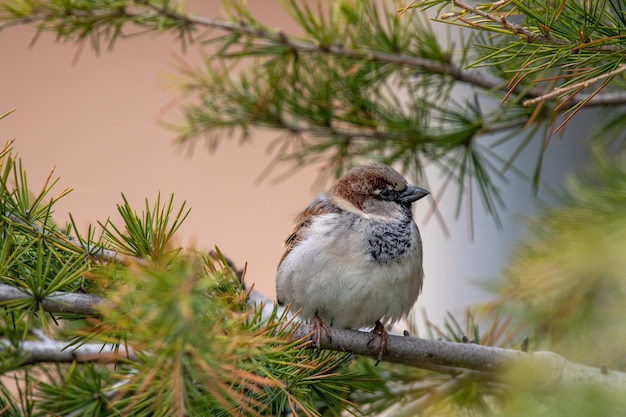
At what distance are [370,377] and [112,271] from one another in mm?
601

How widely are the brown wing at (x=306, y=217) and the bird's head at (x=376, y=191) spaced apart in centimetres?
3

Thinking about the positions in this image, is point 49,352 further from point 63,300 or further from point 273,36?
point 273,36

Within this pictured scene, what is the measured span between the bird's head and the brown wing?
3cm

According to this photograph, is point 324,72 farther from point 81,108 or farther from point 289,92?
point 81,108

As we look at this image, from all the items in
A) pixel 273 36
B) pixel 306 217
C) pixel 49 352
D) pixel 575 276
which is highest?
pixel 273 36

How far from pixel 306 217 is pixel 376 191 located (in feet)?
0.56

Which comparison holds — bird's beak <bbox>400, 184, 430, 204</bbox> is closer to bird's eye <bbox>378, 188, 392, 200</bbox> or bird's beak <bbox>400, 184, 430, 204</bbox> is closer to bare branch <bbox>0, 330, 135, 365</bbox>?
bird's eye <bbox>378, 188, 392, 200</bbox>

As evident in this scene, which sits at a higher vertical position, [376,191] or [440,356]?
[376,191]

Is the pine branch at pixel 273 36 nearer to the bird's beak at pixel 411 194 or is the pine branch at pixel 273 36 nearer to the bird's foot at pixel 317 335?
the bird's beak at pixel 411 194

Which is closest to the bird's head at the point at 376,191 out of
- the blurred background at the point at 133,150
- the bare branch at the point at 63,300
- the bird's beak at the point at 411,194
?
the bird's beak at the point at 411,194

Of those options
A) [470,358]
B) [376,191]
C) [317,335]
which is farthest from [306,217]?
[470,358]

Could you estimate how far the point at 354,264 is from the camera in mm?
1693

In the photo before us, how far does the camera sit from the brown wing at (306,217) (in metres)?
1.82

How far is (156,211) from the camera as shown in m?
1.01
